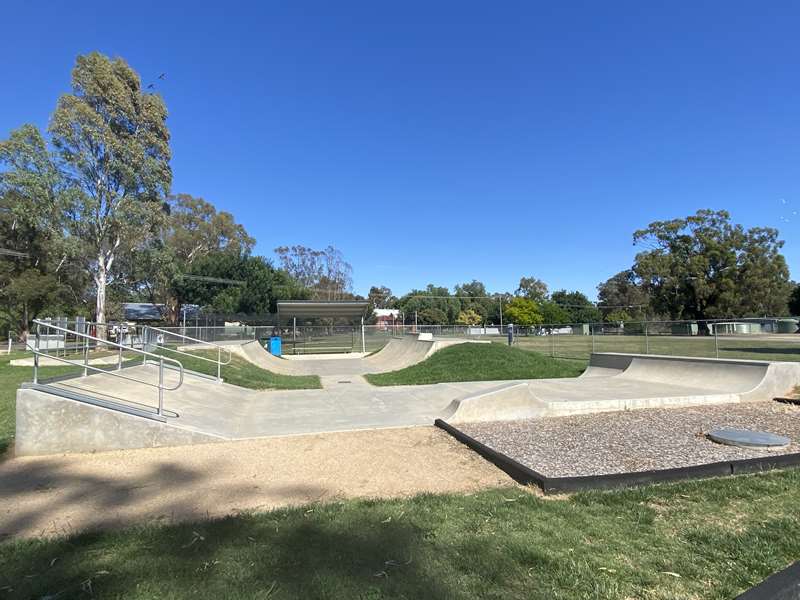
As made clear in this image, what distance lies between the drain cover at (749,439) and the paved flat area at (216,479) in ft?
10.8

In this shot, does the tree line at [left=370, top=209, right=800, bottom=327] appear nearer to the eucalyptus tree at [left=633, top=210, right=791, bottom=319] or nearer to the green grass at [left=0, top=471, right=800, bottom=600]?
the eucalyptus tree at [left=633, top=210, right=791, bottom=319]

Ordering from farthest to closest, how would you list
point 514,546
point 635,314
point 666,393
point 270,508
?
point 635,314 < point 666,393 < point 270,508 < point 514,546

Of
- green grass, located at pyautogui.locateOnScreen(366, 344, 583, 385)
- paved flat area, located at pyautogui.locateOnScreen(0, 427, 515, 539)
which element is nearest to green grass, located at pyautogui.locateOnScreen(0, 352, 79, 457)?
paved flat area, located at pyautogui.locateOnScreen(0, 427, 515, 539)

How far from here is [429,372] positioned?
14.8m

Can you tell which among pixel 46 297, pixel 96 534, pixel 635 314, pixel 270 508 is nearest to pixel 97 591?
pixel 96 534

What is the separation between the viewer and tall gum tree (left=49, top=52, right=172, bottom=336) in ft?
92.2

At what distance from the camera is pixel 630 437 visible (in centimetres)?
643

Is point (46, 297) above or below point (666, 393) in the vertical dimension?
above

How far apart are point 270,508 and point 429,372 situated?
1088 centimetres

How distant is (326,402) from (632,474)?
6608mm

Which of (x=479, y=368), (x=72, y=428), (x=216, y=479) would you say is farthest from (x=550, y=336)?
(x=72, y=428)

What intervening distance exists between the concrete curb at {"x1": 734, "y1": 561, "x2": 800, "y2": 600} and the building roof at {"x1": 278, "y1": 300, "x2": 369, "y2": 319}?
86.9 ft

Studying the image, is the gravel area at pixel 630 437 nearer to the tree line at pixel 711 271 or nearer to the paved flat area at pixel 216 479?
the paved flat area at pixel 216 479

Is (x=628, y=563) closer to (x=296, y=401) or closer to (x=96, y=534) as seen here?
(x=96, y=534)
